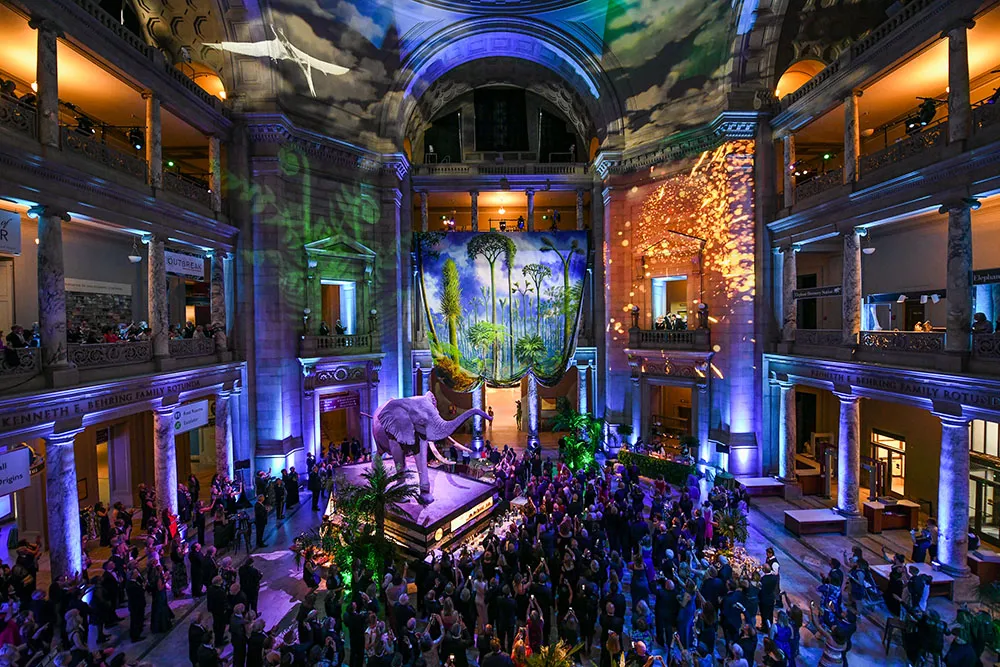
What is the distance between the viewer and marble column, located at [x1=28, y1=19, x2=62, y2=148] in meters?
9.77

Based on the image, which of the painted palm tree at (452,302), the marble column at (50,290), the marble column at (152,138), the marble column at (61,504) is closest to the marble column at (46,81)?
the marble column at (50,290)

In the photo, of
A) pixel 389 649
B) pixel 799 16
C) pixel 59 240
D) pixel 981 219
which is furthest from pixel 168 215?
pixel 981 219

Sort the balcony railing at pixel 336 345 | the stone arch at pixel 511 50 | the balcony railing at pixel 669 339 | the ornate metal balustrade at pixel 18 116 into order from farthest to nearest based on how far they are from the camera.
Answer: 1. the stone arch at pixel 511 50
2. the balcony railing at pixel 669 339
3. the balcony railing at pixel 336 345
4. the ornate metal balustrade at pixel 18 116

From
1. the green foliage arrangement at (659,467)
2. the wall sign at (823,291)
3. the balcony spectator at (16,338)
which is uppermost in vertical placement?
the wall sign at (823,291)

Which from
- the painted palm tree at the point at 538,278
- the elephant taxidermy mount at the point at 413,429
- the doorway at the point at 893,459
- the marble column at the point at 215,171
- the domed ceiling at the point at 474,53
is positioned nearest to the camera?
the elephant taxidermy mount at the point at 413,429

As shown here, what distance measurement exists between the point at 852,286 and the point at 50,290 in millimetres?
19078

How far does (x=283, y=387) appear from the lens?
17.0 m

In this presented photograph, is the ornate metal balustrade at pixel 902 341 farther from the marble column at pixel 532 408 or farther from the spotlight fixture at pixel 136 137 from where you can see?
the spotlight fixture at pixel 136 137

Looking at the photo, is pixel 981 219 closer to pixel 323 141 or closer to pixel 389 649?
pixel 389 649

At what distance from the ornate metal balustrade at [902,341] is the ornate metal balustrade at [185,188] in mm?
19022

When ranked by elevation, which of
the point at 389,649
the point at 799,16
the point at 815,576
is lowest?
the point at 815,576

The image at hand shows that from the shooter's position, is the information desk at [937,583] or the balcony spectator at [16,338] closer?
the balcony spectator at [16,338]

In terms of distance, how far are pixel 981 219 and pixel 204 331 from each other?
74.2 ft

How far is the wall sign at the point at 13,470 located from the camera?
9.06m
